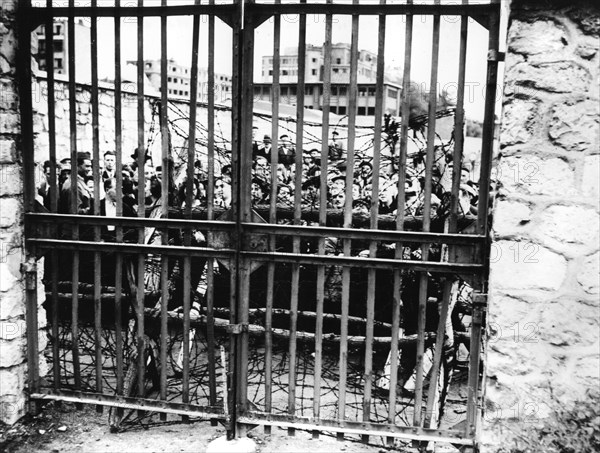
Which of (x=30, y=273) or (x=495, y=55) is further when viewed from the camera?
(x=30, y=273)

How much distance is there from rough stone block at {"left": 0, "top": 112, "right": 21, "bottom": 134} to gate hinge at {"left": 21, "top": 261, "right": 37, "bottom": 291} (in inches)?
35.8

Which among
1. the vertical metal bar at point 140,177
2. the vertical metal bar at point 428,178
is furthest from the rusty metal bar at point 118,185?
the vertical metal bar at point 428,178

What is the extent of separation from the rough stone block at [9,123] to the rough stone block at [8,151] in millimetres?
67

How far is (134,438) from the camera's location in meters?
3.84

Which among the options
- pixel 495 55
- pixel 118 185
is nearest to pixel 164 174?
pixel 118 185

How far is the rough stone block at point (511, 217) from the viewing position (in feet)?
9.99

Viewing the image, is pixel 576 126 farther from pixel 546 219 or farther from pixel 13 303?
pixel 13 303

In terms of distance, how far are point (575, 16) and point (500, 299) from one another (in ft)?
5.07

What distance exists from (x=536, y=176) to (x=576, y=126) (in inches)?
12.9

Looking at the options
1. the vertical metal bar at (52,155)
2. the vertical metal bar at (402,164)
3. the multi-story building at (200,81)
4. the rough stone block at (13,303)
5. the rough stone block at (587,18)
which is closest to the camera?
the rough stone block at (587,18)

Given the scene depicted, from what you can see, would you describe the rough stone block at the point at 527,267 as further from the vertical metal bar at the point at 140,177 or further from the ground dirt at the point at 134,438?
the vertical metal bar at the point at 140,177

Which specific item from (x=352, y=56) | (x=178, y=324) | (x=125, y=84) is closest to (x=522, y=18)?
(x=352, y=56)

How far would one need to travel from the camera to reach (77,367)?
155 inches

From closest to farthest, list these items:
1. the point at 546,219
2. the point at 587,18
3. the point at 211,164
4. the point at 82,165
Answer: the point at 587,18 < the point at 546,219 < the point at 211,164 < the point at 82,165
